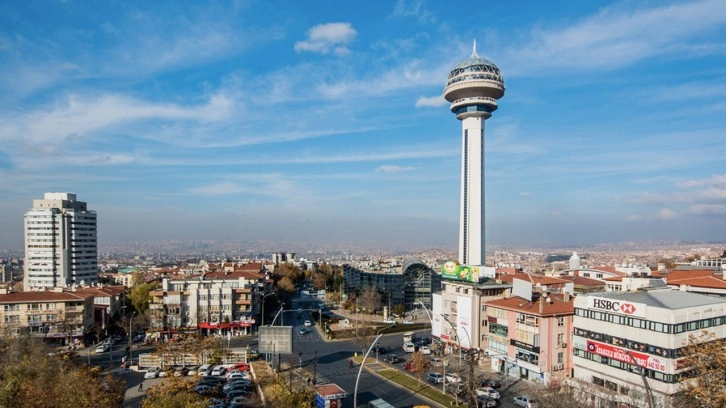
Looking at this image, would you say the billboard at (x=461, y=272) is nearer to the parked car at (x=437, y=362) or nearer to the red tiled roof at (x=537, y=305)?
the red tiled roof at (x=537, y=305)

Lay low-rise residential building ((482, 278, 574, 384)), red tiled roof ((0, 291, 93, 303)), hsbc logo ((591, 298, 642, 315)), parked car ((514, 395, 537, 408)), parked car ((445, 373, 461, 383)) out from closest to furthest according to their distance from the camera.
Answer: hsbc logo ((591, 298, 642, 315)) → parked car ((514, 395, 537, 408)) → parked car ((445, 373, 461, 383)) → low-rise residential building ((482, 278, 574, 384)) → red tiled roof ((0, 291, 93, 303))

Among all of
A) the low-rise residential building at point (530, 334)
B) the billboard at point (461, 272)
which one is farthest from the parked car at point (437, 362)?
the billboard at point (461, 272)

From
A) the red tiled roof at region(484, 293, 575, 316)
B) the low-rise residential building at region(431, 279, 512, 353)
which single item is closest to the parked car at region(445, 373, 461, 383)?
the low-rise residential building at region(431, 279, 512, 353)

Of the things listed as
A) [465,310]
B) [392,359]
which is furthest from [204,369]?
[465,310]

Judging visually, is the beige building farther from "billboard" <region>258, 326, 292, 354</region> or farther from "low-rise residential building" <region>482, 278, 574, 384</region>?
"low-rise residential building" <region>482, 278, 574, 384</region>

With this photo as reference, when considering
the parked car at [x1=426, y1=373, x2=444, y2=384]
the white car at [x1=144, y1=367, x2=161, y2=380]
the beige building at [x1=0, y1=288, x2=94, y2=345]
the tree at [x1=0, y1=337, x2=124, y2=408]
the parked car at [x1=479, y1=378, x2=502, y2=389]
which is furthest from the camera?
the beige building at [x1=0, y1=288, x2=94, y2=345]

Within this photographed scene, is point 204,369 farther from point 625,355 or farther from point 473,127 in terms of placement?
point 473,127
